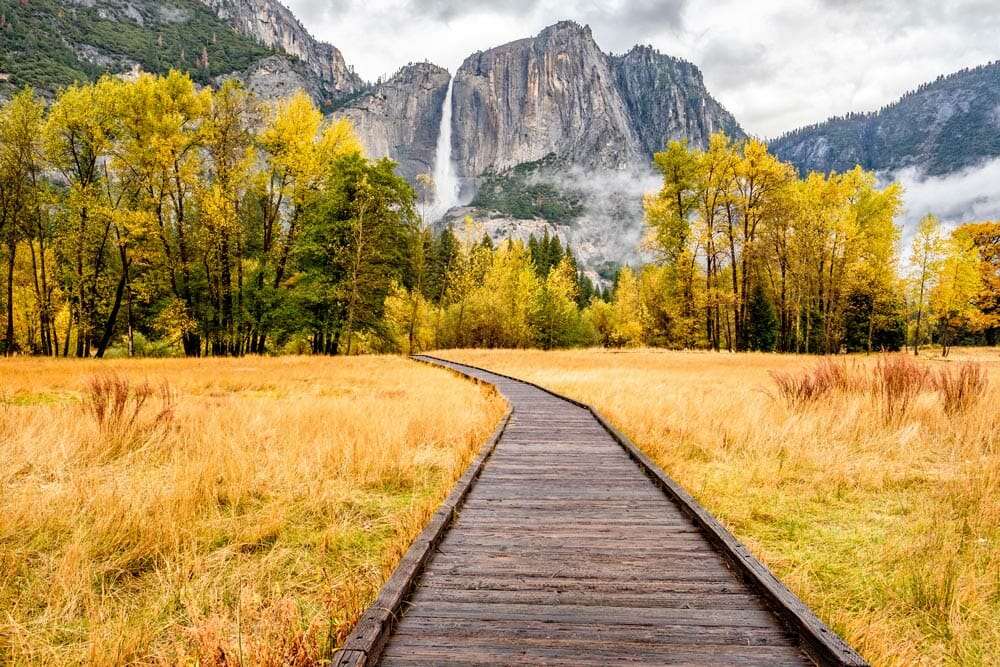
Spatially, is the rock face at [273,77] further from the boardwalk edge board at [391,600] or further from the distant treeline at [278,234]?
the boardwalk edge board at [391,600]

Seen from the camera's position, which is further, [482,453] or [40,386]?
[40,386]

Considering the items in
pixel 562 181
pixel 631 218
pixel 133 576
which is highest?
pixel 562 181

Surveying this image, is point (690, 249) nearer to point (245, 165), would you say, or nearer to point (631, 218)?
point (245, 165)

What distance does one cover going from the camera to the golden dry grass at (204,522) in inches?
98.5

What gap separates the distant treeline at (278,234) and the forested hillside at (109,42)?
89677 mm

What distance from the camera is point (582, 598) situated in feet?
9.14

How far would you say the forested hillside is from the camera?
10188 cm

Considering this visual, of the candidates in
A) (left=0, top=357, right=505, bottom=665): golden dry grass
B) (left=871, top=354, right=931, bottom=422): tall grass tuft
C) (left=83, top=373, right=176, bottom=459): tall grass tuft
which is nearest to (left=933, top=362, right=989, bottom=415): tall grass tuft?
(left=871, top=354, right=931, bottom=422): tall grass tuft

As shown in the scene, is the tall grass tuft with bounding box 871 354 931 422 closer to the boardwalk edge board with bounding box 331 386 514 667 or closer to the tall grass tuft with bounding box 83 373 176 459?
the boardwalk edge board with bounding box 331 386 514 667

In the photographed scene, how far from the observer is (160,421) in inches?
300

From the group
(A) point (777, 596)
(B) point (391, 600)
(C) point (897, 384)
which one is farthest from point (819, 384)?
(B) point (391, 600)

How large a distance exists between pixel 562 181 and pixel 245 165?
182 meters

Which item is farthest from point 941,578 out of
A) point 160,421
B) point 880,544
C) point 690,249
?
point 690,249

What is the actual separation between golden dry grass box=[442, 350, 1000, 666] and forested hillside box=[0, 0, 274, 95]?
120976 mm
